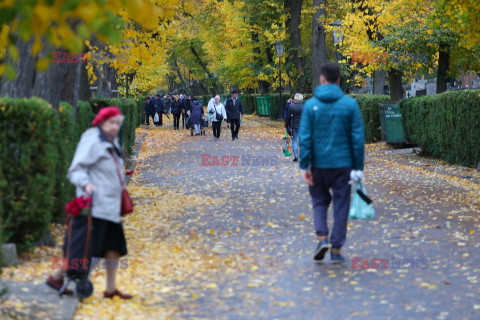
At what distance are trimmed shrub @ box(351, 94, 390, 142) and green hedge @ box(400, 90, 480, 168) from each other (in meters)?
3.52

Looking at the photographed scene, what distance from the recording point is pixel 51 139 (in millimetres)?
7781

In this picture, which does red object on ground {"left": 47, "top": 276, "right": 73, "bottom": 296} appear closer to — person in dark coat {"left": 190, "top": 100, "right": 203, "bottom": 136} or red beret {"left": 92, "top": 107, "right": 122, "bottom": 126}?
red beret {"left": 92, "top": 107, "right": 122, "bottom": 126}

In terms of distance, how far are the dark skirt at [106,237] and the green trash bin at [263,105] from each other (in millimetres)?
46174

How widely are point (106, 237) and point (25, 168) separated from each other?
162 cm

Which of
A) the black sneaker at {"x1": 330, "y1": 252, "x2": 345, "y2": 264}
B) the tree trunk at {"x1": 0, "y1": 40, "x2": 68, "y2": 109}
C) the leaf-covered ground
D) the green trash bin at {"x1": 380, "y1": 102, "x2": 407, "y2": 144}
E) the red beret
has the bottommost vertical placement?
the leaf-covered ground

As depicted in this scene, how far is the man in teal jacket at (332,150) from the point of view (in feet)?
24.8

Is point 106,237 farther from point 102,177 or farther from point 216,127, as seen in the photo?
point 216,127

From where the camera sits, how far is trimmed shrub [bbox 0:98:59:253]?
7.23m

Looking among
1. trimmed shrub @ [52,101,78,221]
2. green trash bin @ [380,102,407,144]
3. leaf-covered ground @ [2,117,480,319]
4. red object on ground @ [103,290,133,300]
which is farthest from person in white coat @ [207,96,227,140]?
red object on ground @ [103,290,133,300]

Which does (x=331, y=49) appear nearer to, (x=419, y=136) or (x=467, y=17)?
(x=419, y=136)

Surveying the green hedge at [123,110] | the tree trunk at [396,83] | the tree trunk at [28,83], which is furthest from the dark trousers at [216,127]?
the tree trunk at [28,83]

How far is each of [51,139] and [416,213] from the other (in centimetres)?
542

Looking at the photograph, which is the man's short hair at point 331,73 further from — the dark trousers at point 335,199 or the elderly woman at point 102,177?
the elderly woman at point 102,177

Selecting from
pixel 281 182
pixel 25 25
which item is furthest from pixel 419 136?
pixel 25 25
